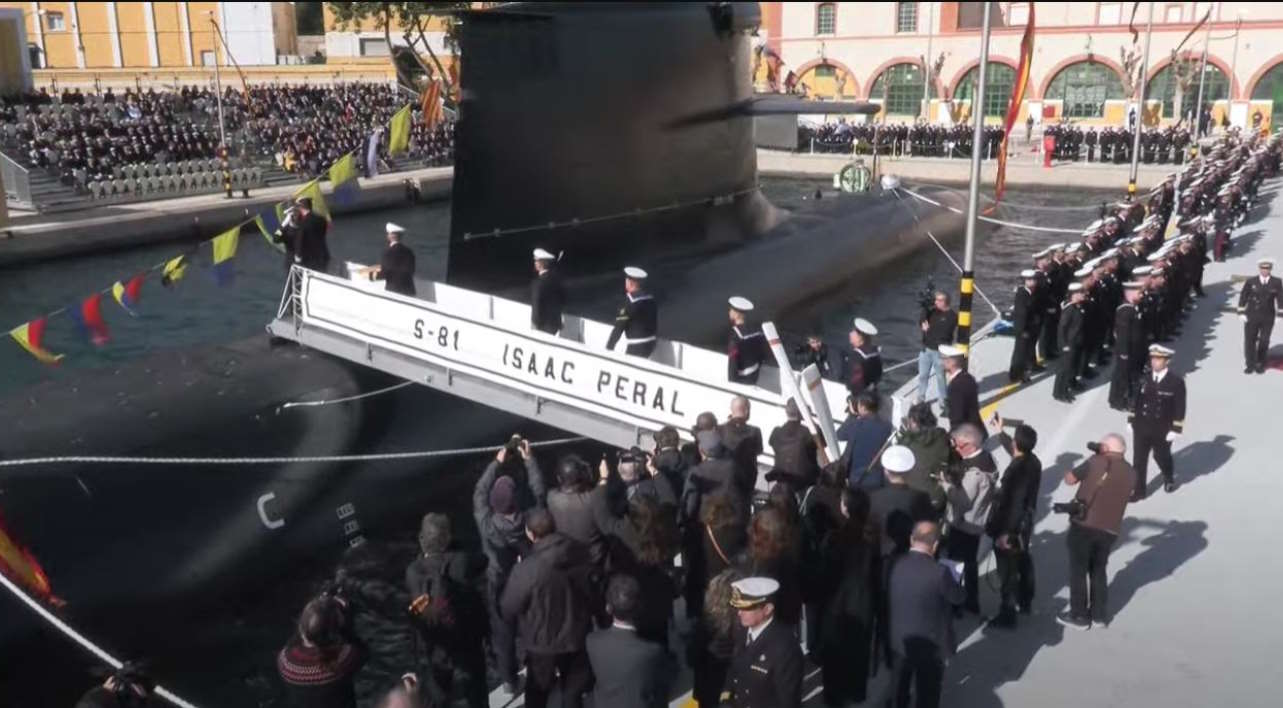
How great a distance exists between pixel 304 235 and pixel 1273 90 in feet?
163

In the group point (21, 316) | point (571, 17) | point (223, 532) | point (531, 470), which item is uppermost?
point (571, 17)

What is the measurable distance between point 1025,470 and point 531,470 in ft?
9.59

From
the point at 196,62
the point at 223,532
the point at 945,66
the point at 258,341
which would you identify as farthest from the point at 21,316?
the point at 196,62

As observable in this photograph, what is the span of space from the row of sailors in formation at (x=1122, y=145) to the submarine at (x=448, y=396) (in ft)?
82.4

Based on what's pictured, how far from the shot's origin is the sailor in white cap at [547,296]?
9539 mm

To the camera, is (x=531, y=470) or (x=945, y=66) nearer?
(x=531, y=470)

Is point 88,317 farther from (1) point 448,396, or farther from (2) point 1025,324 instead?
(2) point 1025,324

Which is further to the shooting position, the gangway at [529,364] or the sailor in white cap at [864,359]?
the sailor in white cap at [864,359]

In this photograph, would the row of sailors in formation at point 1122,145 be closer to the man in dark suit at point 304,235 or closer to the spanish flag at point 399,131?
the spanish flag at point 399,131

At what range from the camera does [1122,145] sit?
3750 cm

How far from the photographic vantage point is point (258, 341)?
1048 cm

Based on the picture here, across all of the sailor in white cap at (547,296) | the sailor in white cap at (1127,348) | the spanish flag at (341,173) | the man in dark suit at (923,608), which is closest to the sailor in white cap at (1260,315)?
the sailor in white cap at (1127,348)

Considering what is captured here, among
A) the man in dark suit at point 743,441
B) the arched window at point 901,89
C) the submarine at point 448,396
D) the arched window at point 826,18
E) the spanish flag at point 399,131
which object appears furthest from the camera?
the arched window at point 826,18

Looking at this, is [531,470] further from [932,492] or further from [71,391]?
[71,391]
